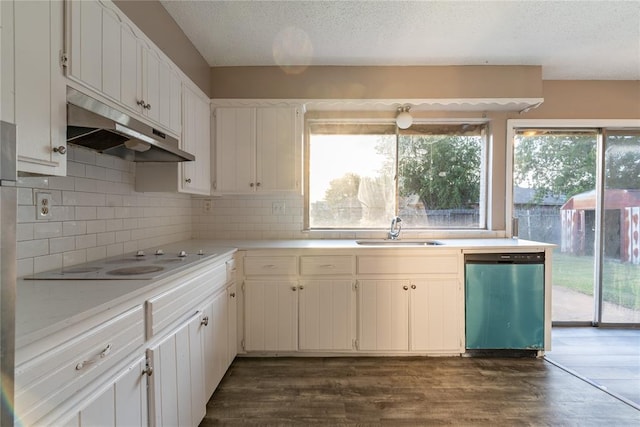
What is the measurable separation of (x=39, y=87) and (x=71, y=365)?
0.92 m

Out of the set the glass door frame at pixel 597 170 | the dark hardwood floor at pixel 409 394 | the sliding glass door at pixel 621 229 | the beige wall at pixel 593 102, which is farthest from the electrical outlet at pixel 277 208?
the sliding glass door at pixel 621 229

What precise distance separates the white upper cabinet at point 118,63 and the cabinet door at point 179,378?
116cm

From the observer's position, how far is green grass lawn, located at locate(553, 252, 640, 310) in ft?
10.4

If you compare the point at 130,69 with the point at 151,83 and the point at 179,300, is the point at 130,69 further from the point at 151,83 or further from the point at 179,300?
the point at 179,300

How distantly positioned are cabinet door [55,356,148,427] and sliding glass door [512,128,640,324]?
3.42 meters

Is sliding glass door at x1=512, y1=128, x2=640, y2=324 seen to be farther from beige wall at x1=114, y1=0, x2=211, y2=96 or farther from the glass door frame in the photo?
beige wall at x1=114, y1=0, x2=211, y2=96

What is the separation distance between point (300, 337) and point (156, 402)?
4.40 feet

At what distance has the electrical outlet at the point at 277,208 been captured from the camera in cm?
305

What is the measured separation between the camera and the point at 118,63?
58.6 inches

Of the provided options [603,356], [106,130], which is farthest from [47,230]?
[603,356]

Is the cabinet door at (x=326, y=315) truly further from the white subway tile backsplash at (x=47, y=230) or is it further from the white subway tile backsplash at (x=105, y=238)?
the white subway tile backsplash at (x=47, y=230)

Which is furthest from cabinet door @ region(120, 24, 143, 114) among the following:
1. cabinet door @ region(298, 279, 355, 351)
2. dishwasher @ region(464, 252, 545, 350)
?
dishwasher @ region(464, 252, 545, 350)

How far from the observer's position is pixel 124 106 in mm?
1539

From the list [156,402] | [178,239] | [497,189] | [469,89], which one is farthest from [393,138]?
[156,402]
